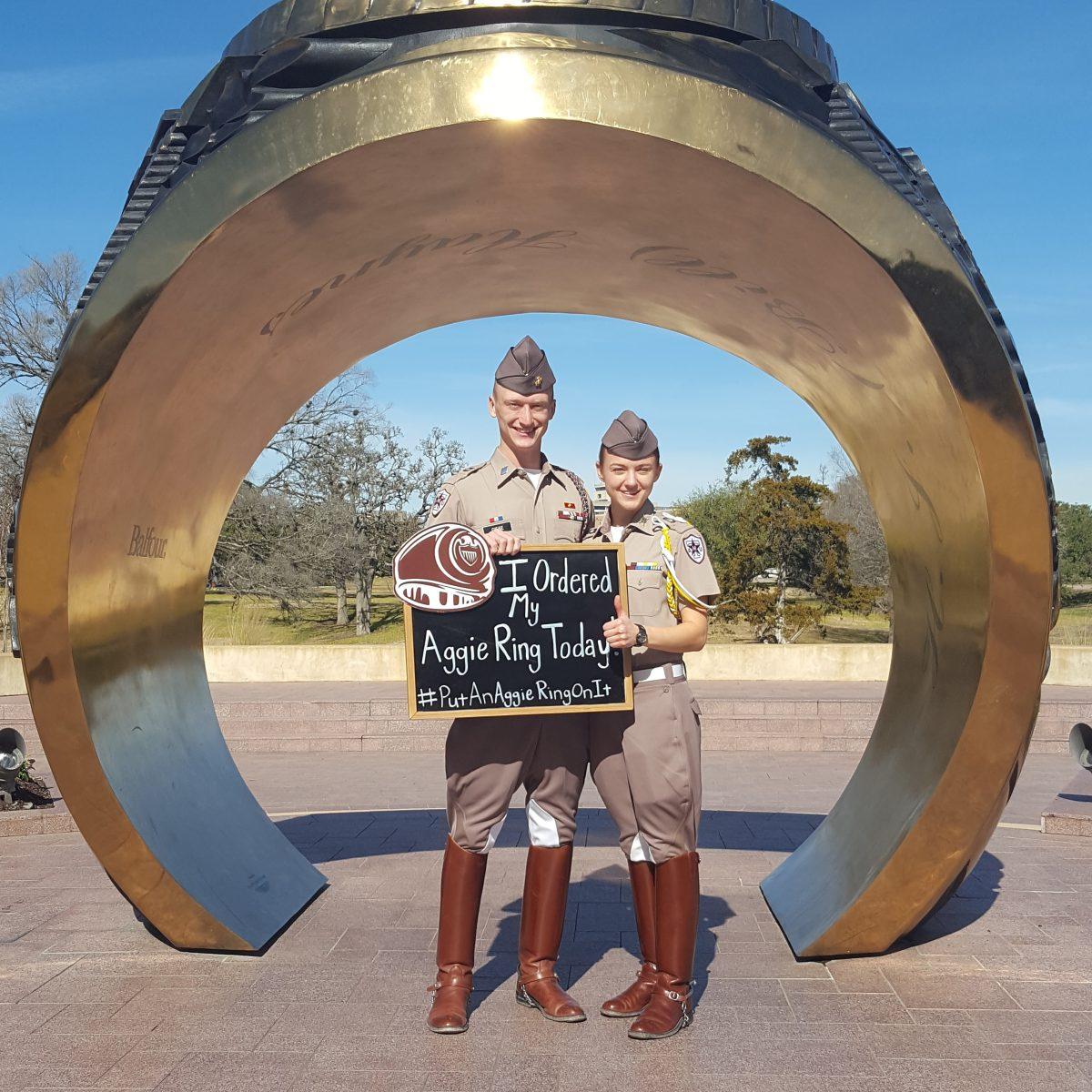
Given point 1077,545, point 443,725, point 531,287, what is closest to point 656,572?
point 531,287

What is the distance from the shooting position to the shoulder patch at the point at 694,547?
3.95 metres

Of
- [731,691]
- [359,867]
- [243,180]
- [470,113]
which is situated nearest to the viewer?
[470,113]

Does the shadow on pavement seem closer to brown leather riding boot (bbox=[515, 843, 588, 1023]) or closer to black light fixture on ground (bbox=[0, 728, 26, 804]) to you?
brown leather riding boot (bbox=[515, 843, 588, 1023])

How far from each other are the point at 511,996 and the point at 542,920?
361 millimetres

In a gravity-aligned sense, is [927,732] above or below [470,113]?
below

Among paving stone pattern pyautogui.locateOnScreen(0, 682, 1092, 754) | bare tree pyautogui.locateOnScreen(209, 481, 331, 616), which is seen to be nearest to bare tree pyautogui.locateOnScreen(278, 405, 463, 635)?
bare tree pyautogui.locateOnScreen(209, 481, 331, 616)

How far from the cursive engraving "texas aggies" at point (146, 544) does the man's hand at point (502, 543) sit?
1.54 metres

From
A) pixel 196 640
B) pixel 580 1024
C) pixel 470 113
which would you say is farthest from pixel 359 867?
pixel 470 113

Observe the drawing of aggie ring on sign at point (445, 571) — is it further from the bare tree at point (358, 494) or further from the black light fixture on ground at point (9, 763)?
the bare tree at point (358, 494)

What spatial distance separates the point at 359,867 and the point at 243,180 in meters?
3.72

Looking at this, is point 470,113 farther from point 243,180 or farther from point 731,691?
point 731,691

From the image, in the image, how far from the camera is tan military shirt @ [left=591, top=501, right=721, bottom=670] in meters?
3.91

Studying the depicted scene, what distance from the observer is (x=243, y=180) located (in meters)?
3.58

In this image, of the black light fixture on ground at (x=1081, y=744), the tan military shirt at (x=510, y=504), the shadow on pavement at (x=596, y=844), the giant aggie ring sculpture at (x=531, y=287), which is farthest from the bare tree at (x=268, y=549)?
the tan military shirt at (x=510, y=504)
